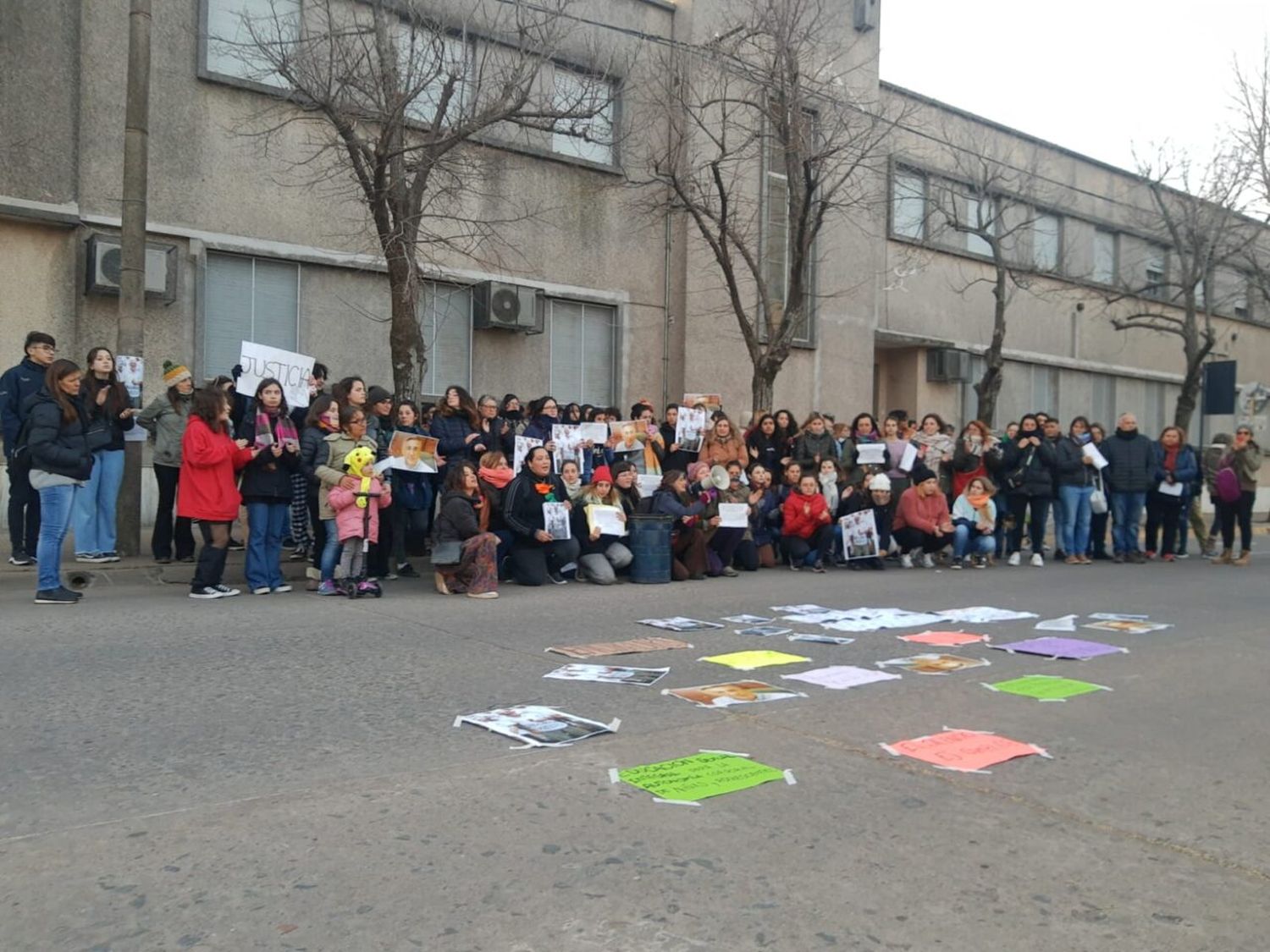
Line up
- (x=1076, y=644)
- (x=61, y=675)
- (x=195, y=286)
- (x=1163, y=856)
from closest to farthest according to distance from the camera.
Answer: (x=1163, y=856)
(x=61, y=675)
(x=1076, y=644)
(x=195, y=286)

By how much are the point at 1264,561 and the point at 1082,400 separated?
12.4 m

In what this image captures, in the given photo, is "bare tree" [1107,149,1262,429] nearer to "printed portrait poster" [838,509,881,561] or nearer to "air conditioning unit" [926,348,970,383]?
"air conditioning unit" [926,348,970,383]

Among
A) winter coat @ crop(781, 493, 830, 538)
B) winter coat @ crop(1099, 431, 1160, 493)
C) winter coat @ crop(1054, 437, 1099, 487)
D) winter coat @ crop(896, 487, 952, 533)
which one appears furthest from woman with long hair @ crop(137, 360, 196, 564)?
winter coat @ crop(1099, 431, 1160, 493)

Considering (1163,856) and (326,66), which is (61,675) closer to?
(1163,856)

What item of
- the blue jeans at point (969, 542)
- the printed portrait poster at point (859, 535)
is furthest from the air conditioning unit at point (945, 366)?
the printed portrait poster at point (859, 535)

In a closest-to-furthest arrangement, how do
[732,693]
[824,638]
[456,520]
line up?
[732,693] → [824,638] → [456,520]

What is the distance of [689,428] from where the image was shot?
14.0 metres

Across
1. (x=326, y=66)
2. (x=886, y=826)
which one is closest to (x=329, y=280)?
(x=326, y=66)

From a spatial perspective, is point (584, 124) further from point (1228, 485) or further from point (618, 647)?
point (618, 647)

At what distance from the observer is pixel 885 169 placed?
2167cm

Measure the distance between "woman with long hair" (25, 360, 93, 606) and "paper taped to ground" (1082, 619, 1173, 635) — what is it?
25.8ft

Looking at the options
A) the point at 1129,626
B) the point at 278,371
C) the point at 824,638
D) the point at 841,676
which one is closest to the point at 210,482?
the point at 278,371

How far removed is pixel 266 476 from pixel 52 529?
5.72 feet

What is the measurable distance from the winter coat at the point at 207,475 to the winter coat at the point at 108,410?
1363mm
